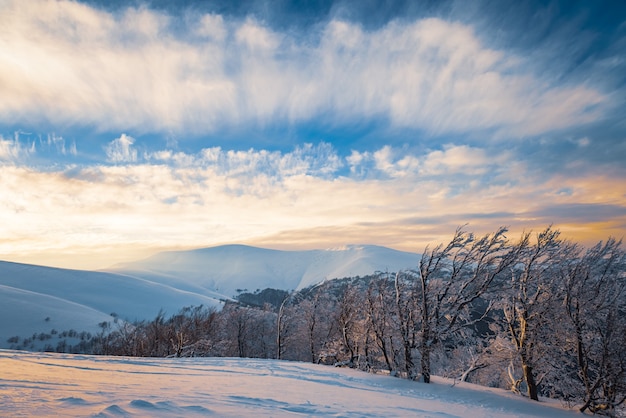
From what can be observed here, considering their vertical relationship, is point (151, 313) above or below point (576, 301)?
below

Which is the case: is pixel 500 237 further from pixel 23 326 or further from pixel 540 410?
pixel 23 326

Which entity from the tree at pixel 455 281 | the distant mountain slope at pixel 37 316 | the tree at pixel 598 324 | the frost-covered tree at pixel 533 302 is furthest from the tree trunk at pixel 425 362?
the distant mountain slope at pixel 37 316

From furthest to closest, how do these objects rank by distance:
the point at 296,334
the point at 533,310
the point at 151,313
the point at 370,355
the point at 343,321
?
the point at 151,313 → the point at 296,334 → the point at 343,321 → the point at 370,355 → the point at 533,310

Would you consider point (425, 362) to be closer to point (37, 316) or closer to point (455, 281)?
point (455, 281)

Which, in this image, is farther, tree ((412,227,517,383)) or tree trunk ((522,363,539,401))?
tree ((412,227,517,383))

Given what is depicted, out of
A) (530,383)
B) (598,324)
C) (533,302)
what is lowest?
(530,383)

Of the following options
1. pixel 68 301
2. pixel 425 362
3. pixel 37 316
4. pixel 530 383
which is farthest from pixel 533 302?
pixel 68 301

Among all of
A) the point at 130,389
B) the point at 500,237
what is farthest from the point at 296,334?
the point at 130,389

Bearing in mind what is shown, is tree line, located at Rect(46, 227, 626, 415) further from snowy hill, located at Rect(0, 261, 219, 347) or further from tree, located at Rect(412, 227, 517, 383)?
snowy hill, located at Rect(0, 261, 219, 347)

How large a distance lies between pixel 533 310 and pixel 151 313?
603 feet

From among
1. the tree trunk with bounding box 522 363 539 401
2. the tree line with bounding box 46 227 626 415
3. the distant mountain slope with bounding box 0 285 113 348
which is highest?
the tree line with bounding box 46 227 626 415

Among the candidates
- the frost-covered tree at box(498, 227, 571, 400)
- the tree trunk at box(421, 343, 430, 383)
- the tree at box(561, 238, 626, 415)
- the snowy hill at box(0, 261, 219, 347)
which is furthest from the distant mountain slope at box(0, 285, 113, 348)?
the tree at box(561, 238, 626, 415)

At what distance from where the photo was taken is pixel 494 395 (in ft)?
49.7

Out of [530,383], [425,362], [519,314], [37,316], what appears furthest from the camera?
[37,316]
